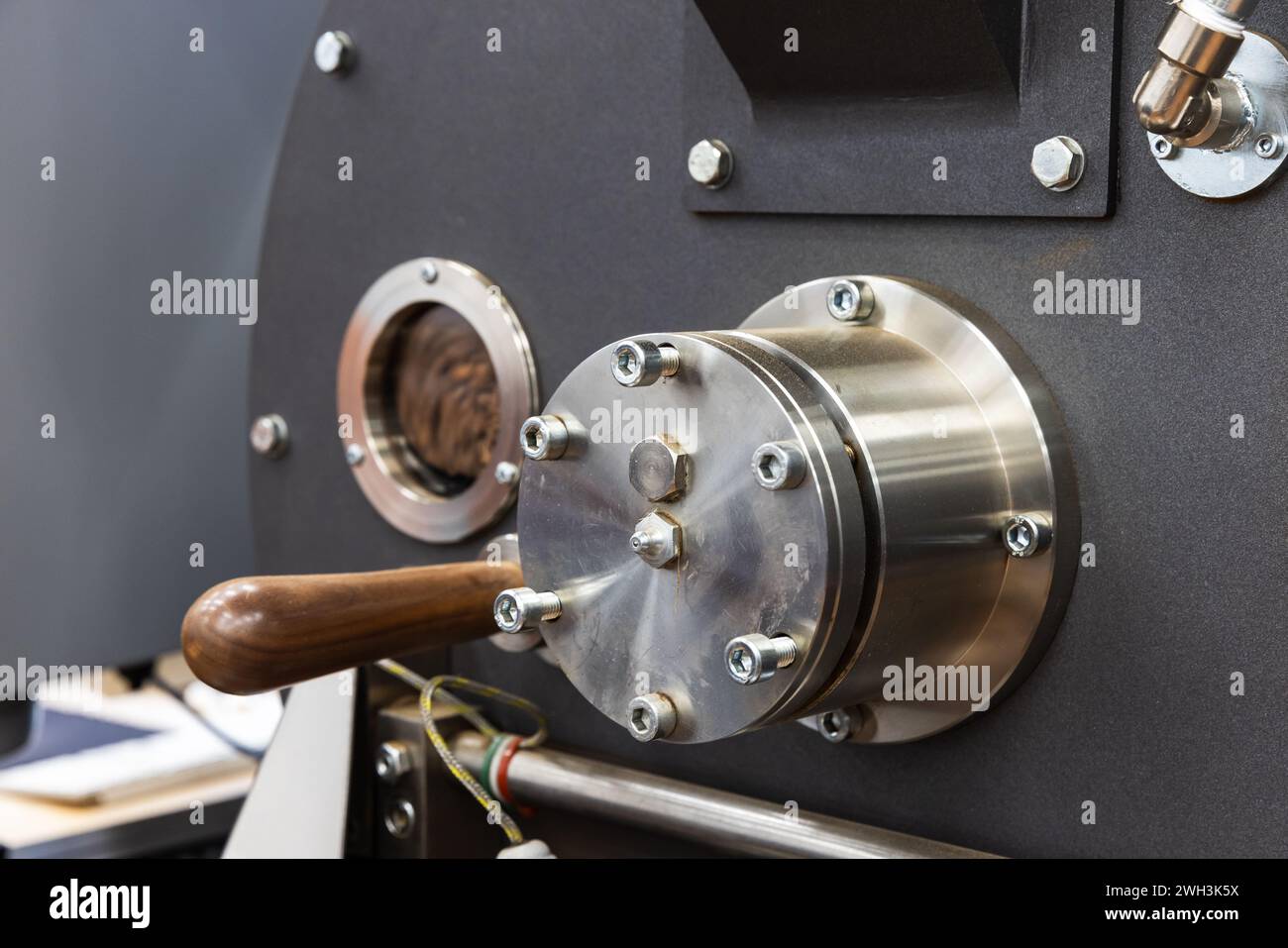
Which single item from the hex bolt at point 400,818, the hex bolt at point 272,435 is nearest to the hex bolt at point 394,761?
the hex bolt at point 400,818

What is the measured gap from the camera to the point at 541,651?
0.91 m

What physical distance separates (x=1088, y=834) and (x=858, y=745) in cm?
13

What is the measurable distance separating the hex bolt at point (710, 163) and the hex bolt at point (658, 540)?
0.77 feet

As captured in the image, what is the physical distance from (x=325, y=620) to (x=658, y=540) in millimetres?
199

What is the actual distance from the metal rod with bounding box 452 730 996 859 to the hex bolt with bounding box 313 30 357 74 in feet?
1.52

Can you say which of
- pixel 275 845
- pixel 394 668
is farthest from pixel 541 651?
pixel 275 845

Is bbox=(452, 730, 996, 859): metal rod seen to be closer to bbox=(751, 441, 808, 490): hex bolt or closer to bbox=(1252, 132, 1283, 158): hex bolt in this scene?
bbox=(751, 441, 808, 490): hex bolt

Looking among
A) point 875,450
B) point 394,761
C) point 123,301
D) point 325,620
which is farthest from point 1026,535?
point 123,301

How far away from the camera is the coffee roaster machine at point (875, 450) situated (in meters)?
0.63

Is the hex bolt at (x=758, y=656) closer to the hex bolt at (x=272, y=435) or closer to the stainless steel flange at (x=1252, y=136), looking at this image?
the stainless steel flange at (x=1252, y=136)

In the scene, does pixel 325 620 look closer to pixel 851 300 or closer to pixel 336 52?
pixel 851 300

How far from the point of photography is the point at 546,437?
674mm

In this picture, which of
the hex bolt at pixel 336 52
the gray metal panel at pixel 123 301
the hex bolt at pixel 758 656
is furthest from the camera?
the gray metal panel at pixel 123 301

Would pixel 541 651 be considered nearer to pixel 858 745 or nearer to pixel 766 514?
pixel 858 745
